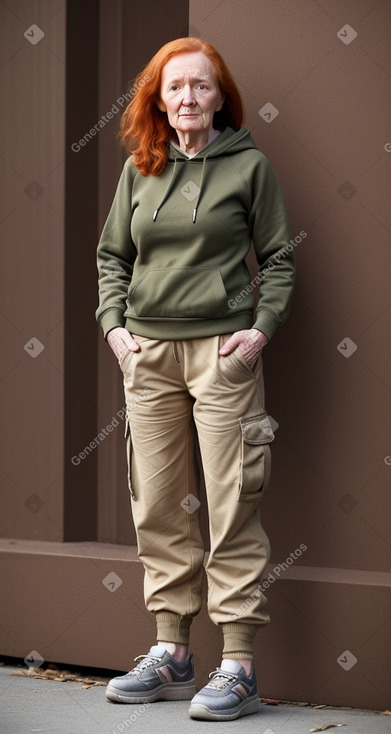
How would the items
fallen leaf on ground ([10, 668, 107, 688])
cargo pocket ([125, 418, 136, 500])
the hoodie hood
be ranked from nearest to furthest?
the hoodie hood → cargo pocket ([125, 418, 136, 500]) → fallen leaf on ground ([10, 668, 107, 688])

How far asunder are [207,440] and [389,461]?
0.60m

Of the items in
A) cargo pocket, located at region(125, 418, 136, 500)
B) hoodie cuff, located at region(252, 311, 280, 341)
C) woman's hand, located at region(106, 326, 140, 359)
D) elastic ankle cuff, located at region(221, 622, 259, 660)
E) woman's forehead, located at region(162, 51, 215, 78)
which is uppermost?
woman's forehead, located at region(162, 51, 215, 78)

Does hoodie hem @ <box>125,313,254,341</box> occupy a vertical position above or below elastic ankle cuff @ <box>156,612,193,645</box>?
above

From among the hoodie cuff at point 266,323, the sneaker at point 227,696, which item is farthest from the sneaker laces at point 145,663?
the hoodie cuff at point 266,323

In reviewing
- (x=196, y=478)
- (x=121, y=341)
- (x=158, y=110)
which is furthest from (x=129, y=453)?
(x=158, y=110)

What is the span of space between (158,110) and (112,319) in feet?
2.24

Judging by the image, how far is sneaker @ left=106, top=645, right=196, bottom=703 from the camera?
359 cm

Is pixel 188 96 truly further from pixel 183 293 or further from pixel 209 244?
pixel 183 293

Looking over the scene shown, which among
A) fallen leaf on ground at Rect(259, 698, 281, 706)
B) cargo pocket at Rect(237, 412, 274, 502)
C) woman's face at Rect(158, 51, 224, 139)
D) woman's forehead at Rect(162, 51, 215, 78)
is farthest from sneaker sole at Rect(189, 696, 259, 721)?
woman's forehead at Rect(162, 51, 215, 78)

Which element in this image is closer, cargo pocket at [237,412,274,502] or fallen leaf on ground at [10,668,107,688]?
cargo pocket at [237,412,274,502]

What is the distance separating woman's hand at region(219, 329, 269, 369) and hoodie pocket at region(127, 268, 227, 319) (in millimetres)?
86

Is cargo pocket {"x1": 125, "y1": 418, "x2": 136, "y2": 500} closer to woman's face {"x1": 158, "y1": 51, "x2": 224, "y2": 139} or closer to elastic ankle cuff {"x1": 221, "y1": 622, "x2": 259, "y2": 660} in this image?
elastic ankle cuff {"x1": 221, "y1": 622, "x2": 259, "y2": 660}

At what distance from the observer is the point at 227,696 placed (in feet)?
11.2

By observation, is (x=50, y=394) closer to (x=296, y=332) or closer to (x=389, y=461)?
(x=296, y=332)
